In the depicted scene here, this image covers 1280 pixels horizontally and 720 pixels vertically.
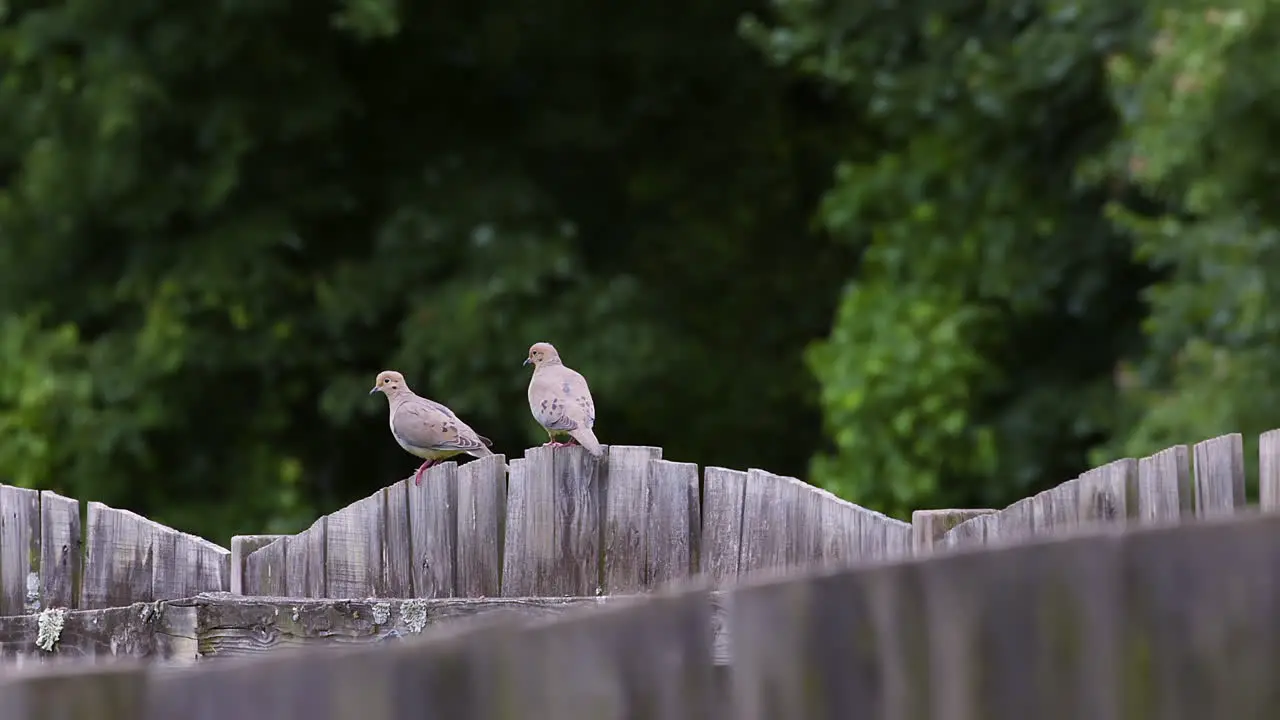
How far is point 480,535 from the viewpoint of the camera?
123 inches

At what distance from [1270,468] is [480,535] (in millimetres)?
1377

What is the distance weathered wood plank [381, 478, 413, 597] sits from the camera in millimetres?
3164

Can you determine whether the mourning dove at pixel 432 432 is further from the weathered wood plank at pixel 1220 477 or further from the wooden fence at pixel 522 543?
the weathered wood plank at pixel 1220 477

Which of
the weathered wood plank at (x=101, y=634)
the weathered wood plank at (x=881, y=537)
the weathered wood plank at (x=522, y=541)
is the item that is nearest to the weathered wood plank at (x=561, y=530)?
the weathered wood plank at (x=522, y=541)

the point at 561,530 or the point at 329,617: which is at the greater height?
the point at 561,530

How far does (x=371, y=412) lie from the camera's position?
31.3 feet

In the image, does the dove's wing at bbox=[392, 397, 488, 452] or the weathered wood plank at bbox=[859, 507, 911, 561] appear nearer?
the weathered wood plank at bbox=[859, 507, 911, 561]

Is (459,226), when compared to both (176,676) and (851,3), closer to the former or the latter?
(851,3)

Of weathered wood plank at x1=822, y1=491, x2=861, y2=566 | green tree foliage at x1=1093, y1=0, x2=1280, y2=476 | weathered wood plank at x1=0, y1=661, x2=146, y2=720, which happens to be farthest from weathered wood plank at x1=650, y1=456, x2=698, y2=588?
green tree foliage at x1=1093, y1=0, x2=1280, y2=476

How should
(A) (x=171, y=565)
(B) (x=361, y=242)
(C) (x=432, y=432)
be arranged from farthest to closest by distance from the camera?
(B) (x=361, y=242) < (C) (x=432, y=432) < (A) (x=171, y=565)

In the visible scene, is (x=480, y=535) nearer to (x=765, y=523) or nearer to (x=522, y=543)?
(x=522, y=543)

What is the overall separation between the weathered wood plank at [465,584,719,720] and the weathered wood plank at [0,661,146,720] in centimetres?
22

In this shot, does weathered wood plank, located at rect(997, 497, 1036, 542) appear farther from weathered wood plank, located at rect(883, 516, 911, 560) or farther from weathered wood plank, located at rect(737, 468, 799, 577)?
weathered wood plank, located at rect(737, 468, 799, 577)

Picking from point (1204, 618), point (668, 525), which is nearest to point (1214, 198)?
point (668, 525)
